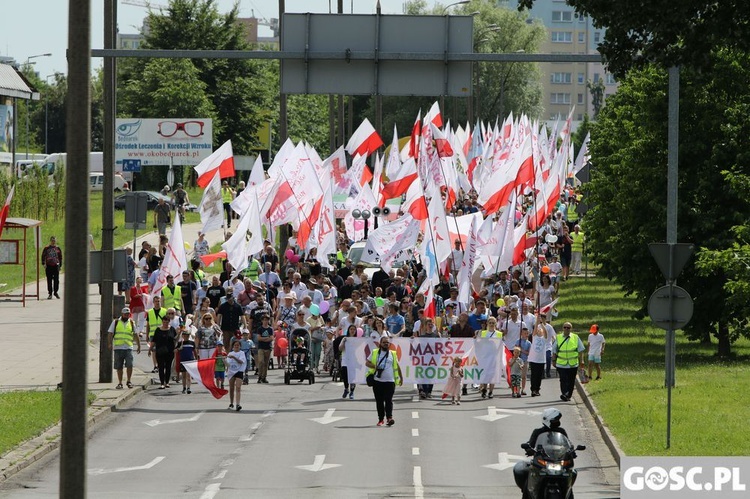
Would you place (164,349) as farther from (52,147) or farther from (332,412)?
(52,147)

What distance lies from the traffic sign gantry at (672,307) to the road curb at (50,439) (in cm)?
821

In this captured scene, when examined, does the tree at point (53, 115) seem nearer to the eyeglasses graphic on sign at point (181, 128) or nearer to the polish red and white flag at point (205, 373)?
the eyeglasses graphic on sign at point (181, 128)

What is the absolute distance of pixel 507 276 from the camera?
36281mm

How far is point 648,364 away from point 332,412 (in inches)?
367

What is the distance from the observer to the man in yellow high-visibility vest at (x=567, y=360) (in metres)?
28.3

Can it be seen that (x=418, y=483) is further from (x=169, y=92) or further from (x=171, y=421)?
(x=169, y=92)

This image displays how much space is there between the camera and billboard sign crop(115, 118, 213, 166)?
7125 centimetres

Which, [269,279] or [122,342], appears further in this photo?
[269,279]

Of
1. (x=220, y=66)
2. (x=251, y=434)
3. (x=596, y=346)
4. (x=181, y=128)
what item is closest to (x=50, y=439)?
(x=251, y=434)

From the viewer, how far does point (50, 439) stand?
2288 centimetres

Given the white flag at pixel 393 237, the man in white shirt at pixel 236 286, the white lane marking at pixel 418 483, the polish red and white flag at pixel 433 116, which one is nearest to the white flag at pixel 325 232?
the white flag at pixel 393 237

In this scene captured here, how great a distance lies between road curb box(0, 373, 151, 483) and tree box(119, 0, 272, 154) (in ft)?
208

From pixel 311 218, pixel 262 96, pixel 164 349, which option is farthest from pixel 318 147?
pixel 164 349

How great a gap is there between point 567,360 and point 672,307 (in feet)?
21.5
